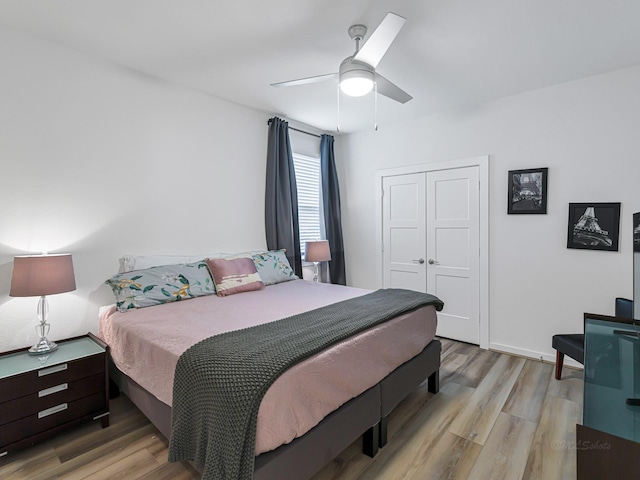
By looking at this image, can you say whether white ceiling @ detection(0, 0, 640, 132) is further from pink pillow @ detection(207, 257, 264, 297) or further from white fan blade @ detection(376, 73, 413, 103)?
pink pillow @ detection(207, 257, 264, 297)

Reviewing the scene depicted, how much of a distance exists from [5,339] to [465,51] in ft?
12.7

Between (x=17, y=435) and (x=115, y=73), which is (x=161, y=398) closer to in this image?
(x=17, y=435)

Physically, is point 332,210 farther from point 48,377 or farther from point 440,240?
point 48,377

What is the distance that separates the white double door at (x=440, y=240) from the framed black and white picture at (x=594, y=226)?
833 mm

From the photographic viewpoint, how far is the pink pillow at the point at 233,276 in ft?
9.37

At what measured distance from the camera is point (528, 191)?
3.23 m

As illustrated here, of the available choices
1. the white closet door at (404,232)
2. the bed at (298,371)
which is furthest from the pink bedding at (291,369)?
the white closet door at (404,232)

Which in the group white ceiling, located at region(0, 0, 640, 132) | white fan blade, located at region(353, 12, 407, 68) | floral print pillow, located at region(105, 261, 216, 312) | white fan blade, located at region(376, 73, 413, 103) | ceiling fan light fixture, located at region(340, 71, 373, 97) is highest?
white ceiling, located at region(0, 0, 640, 132)

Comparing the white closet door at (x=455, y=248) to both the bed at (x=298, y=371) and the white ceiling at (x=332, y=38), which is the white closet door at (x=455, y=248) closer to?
the white ceiling at (x=332, y=38)

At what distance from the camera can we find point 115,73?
8.84 ft

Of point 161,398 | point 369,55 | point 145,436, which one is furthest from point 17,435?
point 369,55

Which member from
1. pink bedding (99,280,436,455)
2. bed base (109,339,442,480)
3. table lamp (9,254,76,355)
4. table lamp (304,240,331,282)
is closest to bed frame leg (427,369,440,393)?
bed base (109,339,442,480)

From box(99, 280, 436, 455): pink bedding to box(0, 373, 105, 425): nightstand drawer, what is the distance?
189 mm

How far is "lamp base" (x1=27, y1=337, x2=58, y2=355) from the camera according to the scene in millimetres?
2111
